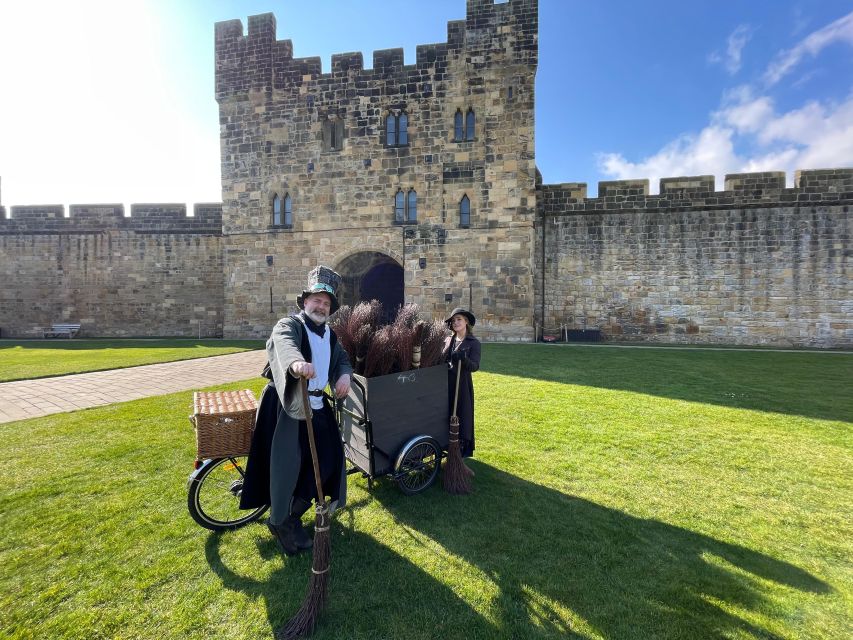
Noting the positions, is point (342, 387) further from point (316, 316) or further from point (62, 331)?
point (62, 331)

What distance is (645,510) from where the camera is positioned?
330 cm

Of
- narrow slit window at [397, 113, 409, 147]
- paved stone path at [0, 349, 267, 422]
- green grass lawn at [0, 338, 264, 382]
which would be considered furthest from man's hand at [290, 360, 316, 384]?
narrow slit window at [397, 113, 409, 147]

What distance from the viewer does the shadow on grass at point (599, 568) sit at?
2170 mm

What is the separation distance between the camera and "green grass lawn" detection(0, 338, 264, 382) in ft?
28.9

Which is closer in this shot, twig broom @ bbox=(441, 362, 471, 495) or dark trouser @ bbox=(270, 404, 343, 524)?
dark trouser @ bbox=(270, 404, 343, 524)

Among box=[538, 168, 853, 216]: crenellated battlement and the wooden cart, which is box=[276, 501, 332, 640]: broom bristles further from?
box=[538, 168, 853, 216]: crenellated battlement

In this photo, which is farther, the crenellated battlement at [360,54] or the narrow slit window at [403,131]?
the narrow slit window at [403,131]

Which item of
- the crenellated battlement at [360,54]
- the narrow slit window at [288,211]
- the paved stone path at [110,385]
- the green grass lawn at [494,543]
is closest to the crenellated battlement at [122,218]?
the narrow slit window at [288,211]

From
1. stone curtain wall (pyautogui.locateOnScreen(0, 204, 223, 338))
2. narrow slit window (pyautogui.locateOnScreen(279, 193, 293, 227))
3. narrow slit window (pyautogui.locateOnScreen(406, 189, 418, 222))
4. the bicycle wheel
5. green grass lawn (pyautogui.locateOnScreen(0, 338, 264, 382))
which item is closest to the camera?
the bicycle wheel

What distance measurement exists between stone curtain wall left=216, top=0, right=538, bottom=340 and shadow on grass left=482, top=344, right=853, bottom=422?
155 inches

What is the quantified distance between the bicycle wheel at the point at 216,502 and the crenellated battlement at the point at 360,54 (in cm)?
1525

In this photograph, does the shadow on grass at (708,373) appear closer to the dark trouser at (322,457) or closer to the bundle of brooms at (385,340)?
the bundle of brooms at (385,340)

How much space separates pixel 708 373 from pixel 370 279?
12.8m

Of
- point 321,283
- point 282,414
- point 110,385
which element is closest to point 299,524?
point 282,414
